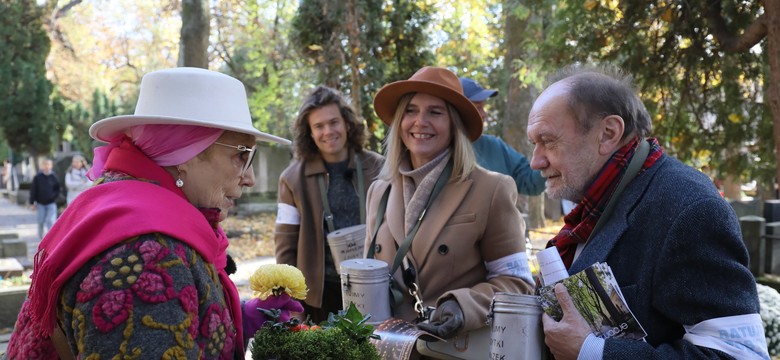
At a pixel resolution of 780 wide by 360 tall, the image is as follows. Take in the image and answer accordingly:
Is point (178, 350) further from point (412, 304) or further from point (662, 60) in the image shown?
point (662, 60)

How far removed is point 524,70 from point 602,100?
8.70 metres

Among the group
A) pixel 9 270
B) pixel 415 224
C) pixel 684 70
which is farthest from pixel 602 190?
pixel 9 270

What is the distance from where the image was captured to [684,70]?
20.9 feet

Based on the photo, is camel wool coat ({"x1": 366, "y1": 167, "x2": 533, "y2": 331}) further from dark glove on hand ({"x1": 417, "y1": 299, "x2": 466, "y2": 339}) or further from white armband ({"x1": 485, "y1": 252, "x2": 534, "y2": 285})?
dark glove on hand ({"x1": 417, "y1": 299, "x2": 466, "y2": 339})

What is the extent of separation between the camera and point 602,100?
2.02 meters

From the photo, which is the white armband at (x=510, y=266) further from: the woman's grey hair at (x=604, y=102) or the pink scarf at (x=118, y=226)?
the pink scarf at (x=118, y=226)

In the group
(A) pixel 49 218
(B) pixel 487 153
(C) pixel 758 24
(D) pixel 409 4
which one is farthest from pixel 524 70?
(A) pixel 49 218

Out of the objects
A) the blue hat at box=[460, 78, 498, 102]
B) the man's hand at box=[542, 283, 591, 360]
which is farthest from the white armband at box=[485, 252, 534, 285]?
the blue hat at box=[460, 78, 498, 102]

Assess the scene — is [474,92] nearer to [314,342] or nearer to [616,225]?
[616,225]

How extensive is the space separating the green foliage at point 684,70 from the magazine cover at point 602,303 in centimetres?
490

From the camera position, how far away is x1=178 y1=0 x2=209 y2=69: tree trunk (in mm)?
9438

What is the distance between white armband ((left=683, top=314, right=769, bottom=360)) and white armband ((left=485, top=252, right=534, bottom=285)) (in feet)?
3.99

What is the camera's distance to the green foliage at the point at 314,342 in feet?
5.73

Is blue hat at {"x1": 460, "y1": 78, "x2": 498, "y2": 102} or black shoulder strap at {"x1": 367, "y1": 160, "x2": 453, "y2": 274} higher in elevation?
blue hat at {"x1": 460, "y1": 78, "x2": 498, "y2": 102}
